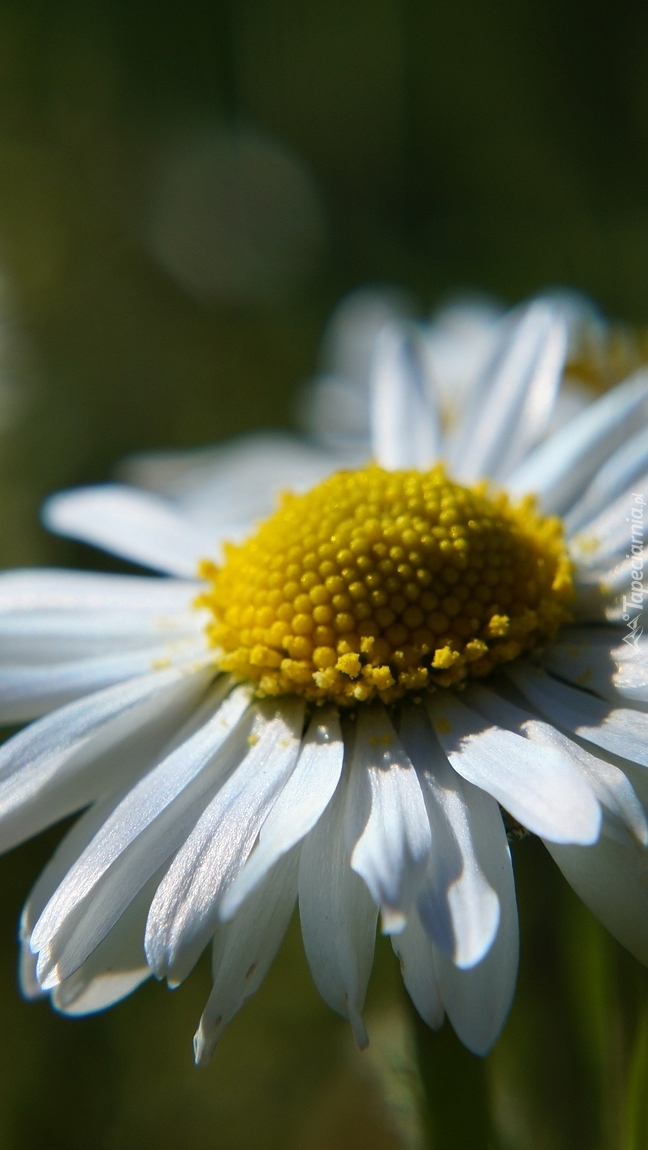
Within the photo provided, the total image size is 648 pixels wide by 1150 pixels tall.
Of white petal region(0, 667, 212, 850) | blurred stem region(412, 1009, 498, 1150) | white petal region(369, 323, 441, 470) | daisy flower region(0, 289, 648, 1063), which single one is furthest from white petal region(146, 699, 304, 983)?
white petal region(369, 323, 441, 470)

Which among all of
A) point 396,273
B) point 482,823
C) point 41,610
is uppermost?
point 396,273

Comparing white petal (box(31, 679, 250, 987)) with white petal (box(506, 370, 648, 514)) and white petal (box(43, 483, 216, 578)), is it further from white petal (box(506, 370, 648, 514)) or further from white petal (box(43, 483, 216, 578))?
white petal (box(506, 370, 648, 514))

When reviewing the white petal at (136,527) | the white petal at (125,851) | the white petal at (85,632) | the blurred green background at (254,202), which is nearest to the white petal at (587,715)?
the white petal at (125,851)

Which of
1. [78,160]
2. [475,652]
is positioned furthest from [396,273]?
[475,652]

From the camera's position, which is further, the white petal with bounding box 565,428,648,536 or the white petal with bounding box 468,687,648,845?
the white petal with bounding box 565,428,648,536

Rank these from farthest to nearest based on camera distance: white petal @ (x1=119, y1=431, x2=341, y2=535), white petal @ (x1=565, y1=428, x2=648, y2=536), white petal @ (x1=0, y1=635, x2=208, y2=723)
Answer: white petal @ (x1=119, y1=431, x2=341, y2=535) → white petal @ (x1=565, y1=428, x2=648, y2=536) → white petal @ (x1=0, y1=635, x2=208, y2=723)

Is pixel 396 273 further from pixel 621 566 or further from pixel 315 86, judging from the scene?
pixel 621 566
